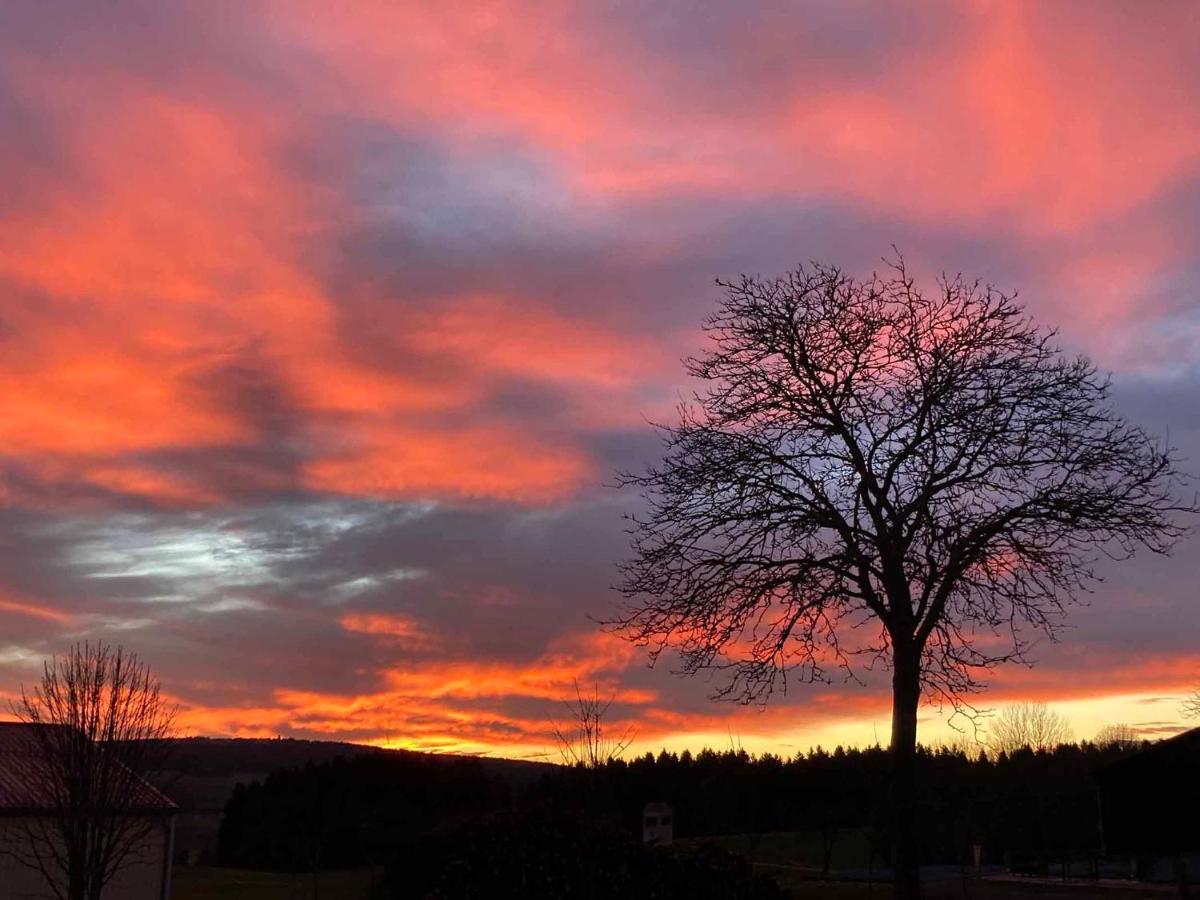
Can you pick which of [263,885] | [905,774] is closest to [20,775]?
[263,885]

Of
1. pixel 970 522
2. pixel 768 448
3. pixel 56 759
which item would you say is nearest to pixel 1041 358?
pixel 970 522

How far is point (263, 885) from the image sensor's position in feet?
166

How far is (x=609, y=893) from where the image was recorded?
13.8 metres

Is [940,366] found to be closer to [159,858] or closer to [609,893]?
[609,893]

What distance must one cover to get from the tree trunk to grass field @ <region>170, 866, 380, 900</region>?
84.1 feet

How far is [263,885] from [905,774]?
137ft

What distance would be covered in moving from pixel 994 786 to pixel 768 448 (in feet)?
156

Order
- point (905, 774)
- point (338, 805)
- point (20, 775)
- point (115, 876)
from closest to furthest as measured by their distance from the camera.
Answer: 1. point (905, 774)
2. point (115, 876)
3. point (20, 775)
4. point (338, 805)

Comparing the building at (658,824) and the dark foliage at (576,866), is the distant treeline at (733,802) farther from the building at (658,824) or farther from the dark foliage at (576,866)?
the dark foliage at (576,866)

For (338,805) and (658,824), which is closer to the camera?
(658,824)

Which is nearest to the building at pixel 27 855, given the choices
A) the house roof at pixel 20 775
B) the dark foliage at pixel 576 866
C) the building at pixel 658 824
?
the house roof at pixel 20 775

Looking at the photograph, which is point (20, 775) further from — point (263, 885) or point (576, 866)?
point (576, 866)

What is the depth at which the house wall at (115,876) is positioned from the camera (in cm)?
3912

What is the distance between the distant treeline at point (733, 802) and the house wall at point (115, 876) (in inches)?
187
